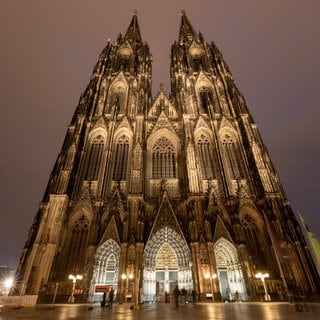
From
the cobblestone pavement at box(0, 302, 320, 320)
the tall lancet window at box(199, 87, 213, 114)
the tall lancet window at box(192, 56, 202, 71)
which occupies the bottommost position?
the cobblestone pavement at box(0, 302, 320, 320)

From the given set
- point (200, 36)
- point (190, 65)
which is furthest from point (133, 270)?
point (200, 36)

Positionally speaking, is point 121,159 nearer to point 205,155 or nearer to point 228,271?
point 205,155

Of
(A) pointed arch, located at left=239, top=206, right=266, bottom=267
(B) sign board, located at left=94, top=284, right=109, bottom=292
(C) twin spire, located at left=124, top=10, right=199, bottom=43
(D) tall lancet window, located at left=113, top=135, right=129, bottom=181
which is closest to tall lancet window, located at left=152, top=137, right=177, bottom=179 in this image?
(D) tall lancet window, located at left=113, top=135, right=129, bottom=181

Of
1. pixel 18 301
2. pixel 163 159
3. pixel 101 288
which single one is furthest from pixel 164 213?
pixel 18 301

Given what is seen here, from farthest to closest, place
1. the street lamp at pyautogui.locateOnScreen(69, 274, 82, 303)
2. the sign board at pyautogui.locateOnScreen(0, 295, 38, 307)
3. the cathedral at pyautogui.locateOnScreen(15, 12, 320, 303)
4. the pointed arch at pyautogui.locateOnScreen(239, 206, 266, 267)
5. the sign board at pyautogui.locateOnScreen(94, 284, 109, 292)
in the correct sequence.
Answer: the pointed arch at pyautogui.locateOnScreen(239, 206, 266, 267), the cathedral at pyautogui.locateOnScreen(15, 12, 320, 303), the street lamp at pyautogui.locateOnScreen(69, 274, 82, 303), the sign board at pyautogui.locateOnScreen(94, 284, 109, 292), the sign board at pyautogui.locateOnScreen(0, 295, 38, 307)

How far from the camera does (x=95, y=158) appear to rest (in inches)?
899

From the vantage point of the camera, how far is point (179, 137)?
79.6 ft

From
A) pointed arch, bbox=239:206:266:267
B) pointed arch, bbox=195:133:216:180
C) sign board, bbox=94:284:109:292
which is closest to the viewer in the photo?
sign board, bbox=94:284:109:292

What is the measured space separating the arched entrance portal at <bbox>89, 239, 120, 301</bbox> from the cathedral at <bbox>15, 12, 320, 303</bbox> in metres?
0.08

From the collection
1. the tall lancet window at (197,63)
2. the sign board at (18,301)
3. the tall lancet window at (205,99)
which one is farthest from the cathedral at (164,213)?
the tall lancet window at (197,63)

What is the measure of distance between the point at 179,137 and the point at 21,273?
17.8 metres

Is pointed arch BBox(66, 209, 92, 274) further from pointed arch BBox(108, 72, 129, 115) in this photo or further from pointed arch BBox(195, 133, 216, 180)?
pointed arch BBox(108, 72, 129, 115)

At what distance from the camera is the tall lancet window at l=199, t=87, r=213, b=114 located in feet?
88.3

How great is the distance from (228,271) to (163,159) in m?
11.5
